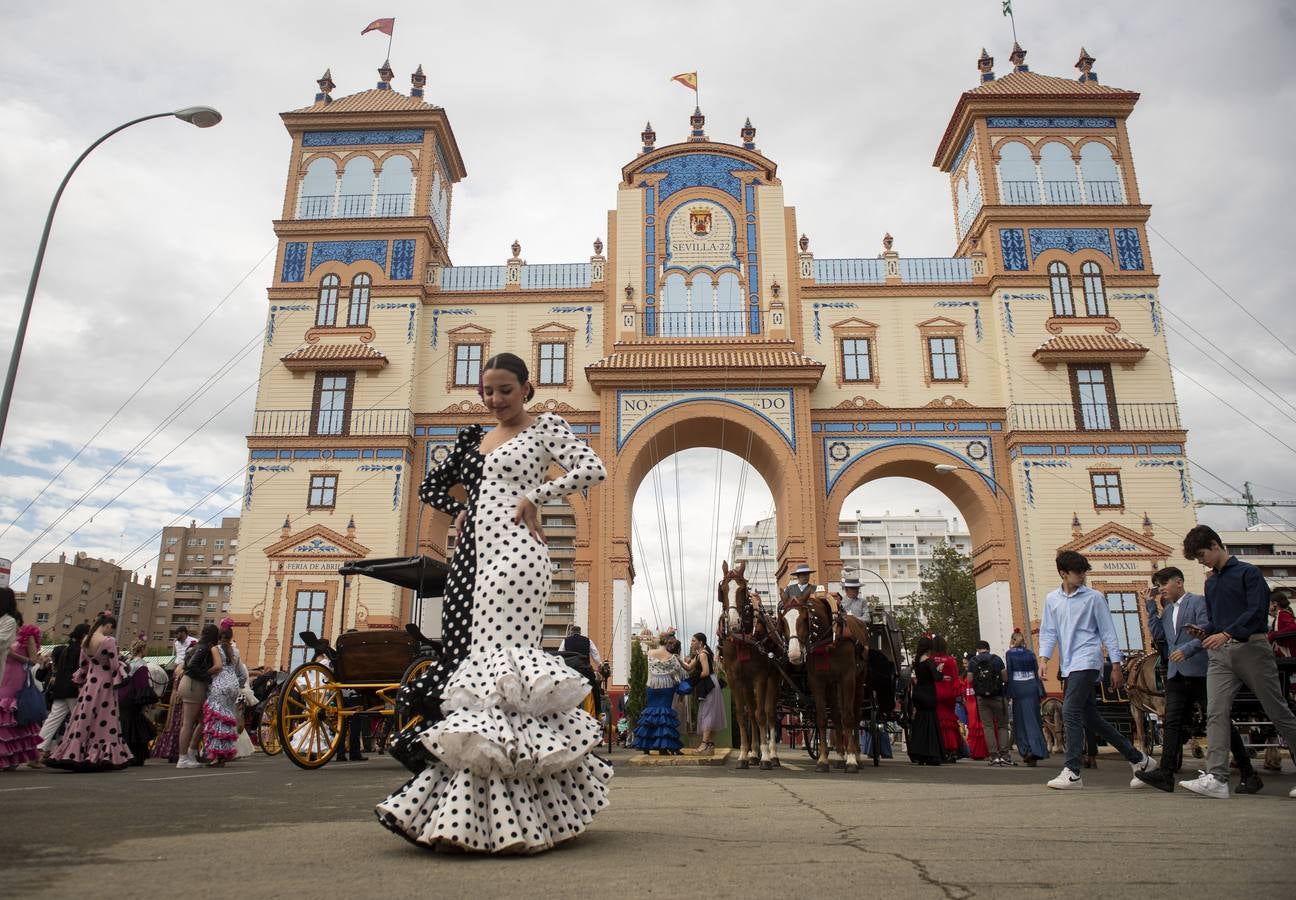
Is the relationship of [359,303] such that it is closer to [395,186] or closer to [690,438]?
[395,186]

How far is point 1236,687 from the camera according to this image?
264 inches

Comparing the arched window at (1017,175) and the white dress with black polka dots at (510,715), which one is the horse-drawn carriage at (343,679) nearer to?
the white dress with black polka dots at (510,715)

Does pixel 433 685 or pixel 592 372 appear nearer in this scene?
pixel 433 685

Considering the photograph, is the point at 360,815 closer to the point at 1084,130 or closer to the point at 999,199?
the point at 999,199

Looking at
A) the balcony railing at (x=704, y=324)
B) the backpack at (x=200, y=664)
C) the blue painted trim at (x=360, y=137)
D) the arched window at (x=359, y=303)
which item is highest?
the blue painted trim at (x=360, y=137)

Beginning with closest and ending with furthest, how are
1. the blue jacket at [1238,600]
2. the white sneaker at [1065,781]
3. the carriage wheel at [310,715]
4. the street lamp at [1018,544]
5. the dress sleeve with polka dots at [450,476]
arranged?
the dress sleeve with polka dots at [450,476] < the blue jacket at [1238,600] < the white sneaker at [1065,781] < the carriage wheel at [310,715] < the street lamp at [1018,544]

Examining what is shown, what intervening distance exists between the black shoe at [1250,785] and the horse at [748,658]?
16.5 ft

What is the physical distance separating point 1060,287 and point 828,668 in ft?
60.5

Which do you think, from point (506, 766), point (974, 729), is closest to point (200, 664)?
point (506, 766)

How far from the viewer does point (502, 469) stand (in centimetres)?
430

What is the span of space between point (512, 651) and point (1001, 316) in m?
→ 23.6

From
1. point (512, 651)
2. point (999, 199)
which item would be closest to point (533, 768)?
point (512, 651)

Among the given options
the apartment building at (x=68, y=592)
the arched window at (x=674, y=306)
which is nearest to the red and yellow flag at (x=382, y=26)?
the arched window at (x=674, y=306)

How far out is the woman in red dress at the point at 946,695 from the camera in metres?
13.3
